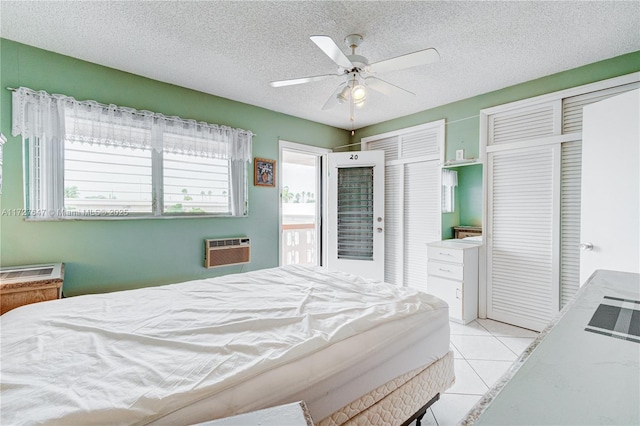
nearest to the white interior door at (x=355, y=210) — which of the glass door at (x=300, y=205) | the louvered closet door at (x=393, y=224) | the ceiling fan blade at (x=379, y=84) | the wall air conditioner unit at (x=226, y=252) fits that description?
the louvered closet door at (x=393, y=224)

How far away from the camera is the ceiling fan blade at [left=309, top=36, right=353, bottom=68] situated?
1622mm

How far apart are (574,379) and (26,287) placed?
2678mm

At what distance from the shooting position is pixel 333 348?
45.4 inches

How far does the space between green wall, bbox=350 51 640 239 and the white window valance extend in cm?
244

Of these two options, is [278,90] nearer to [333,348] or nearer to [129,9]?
[129,9]

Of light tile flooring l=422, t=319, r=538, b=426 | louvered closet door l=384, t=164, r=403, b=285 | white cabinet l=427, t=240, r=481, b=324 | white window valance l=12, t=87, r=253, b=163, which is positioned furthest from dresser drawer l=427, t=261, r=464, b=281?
white window valance l=12, t=87, r=253, b=163

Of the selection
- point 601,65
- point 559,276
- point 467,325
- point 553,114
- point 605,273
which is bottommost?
point 467,325

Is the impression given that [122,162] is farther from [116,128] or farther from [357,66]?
[357,66]

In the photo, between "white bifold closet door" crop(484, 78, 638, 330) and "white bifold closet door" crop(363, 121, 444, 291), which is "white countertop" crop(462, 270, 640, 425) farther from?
"white bifold closet door" crop(363, 121, 444, 291)

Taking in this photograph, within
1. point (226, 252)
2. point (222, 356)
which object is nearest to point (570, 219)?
point (222, 356)

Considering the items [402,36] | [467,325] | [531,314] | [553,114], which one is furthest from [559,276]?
[402,36]

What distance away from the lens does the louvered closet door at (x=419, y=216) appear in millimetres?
3689

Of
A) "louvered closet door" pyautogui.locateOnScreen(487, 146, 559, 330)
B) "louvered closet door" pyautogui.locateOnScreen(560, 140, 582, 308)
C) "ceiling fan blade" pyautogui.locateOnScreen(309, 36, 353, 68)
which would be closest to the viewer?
"ceiling fan blade" pyautogui.locateOnScreen(309, 36, 353, 68)

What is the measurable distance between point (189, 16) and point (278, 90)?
1263mm
